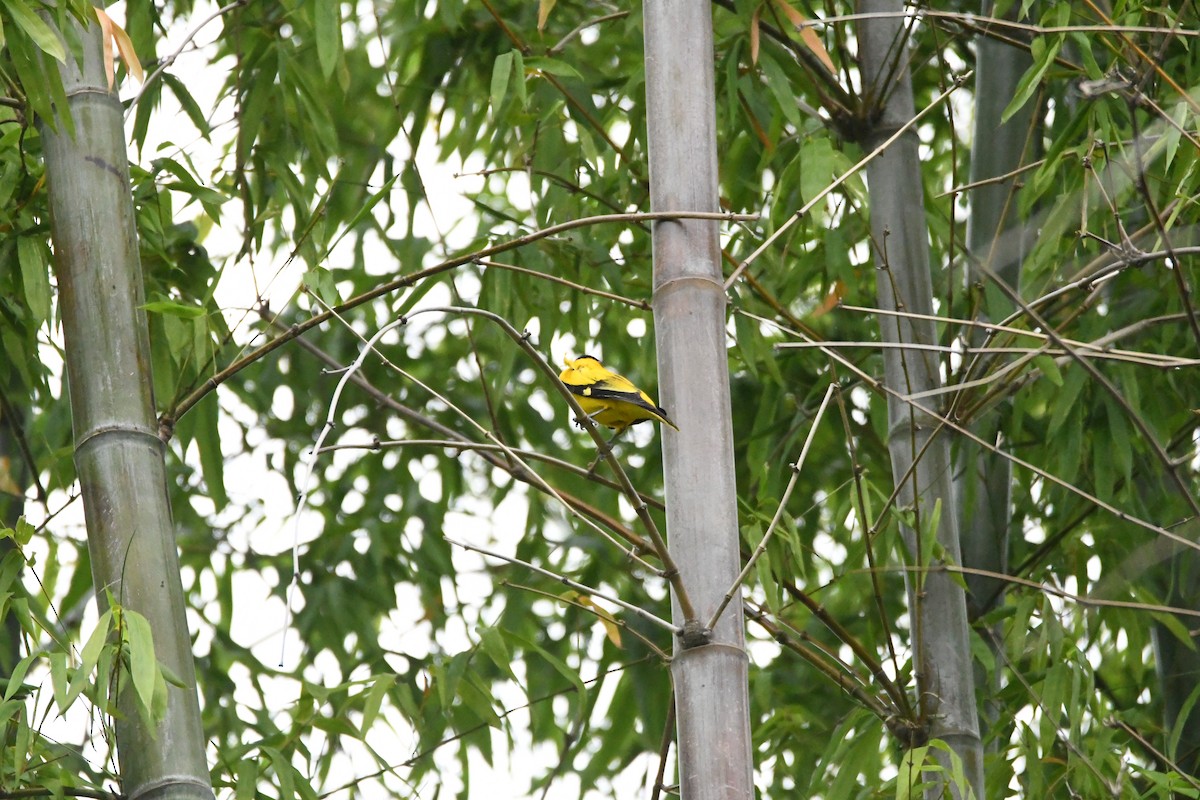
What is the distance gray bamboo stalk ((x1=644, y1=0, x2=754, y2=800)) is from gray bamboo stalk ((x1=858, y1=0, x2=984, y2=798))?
2.37 ft

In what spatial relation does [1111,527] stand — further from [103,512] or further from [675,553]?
[103,512]

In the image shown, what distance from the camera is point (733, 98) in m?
3.38

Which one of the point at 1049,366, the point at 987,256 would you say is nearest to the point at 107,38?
the point at 1049,366

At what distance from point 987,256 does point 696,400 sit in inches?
70.5

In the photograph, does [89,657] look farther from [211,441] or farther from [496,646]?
[211,441]

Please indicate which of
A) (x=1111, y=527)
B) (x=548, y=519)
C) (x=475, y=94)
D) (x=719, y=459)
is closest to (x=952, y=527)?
(x=1111, y=527)

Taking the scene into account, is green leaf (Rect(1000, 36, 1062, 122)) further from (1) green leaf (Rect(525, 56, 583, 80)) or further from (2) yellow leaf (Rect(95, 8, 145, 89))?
(2) yellow leaf (Rect(95, 8, 145, 89))

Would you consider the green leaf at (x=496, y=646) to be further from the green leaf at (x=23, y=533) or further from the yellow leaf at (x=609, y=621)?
the green leaf at (x=23, y=533)

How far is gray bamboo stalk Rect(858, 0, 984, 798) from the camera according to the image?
9.39 feet

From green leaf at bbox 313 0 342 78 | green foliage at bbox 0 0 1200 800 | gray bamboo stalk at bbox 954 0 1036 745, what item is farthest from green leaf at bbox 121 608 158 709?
gray bamboo stalk at bbox 954 0 1036 745

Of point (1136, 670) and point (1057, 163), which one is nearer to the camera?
point (1057, 163)

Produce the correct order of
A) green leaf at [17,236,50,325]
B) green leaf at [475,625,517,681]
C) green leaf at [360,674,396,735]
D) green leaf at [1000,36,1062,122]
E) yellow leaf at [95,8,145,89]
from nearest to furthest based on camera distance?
yellow leaf at [95,8,145,89] → green leaf at [17,236,50,325] → green leaf at [1000,36,1062,122] → green leaf at [360,674,396,735] → green leaf at [475,625,517,681]

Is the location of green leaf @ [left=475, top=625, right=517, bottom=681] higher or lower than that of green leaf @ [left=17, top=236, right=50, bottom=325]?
lower

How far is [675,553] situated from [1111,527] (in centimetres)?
208
